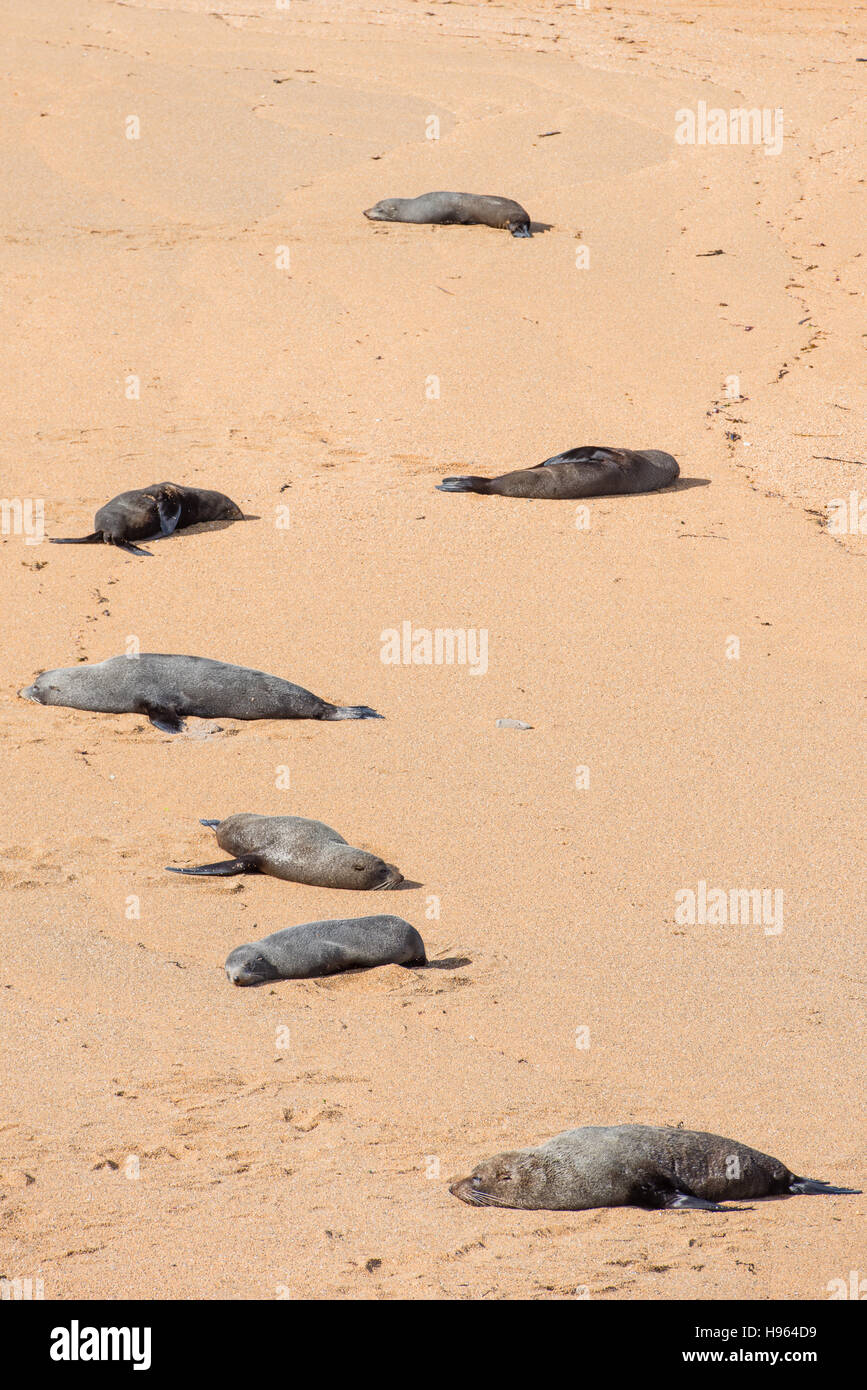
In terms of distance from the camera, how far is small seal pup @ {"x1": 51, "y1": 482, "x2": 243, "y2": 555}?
834 cm

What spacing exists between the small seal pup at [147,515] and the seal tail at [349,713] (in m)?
2.18

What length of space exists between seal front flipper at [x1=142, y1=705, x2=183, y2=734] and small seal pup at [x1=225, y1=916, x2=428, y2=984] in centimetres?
188

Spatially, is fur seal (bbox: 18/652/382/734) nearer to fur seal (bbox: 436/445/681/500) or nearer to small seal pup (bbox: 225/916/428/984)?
small seal pup (bbox: 225/916/428/984)

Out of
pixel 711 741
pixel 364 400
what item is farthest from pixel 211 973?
pixel 364 400

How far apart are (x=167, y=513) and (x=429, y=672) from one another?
2191 millimetres

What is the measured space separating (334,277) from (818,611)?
20.7 feet

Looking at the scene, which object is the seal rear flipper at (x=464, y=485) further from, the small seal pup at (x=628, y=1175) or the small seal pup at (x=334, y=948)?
the small seal pup at (x=628, y=1175)

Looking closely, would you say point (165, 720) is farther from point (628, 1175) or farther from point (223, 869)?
point (628, 1175)

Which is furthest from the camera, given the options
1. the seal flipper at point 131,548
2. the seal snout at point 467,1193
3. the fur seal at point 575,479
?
the fur seal at point 575,479

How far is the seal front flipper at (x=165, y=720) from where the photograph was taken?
6.44 metres

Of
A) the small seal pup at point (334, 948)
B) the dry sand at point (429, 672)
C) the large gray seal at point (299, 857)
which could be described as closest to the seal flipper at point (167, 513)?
the dry sand at point (429, 672)

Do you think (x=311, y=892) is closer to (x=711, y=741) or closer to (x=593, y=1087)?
(x=593, y=1087)

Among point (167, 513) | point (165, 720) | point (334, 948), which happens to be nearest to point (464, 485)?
point (167, 513)

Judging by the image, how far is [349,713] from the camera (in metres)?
6.62
